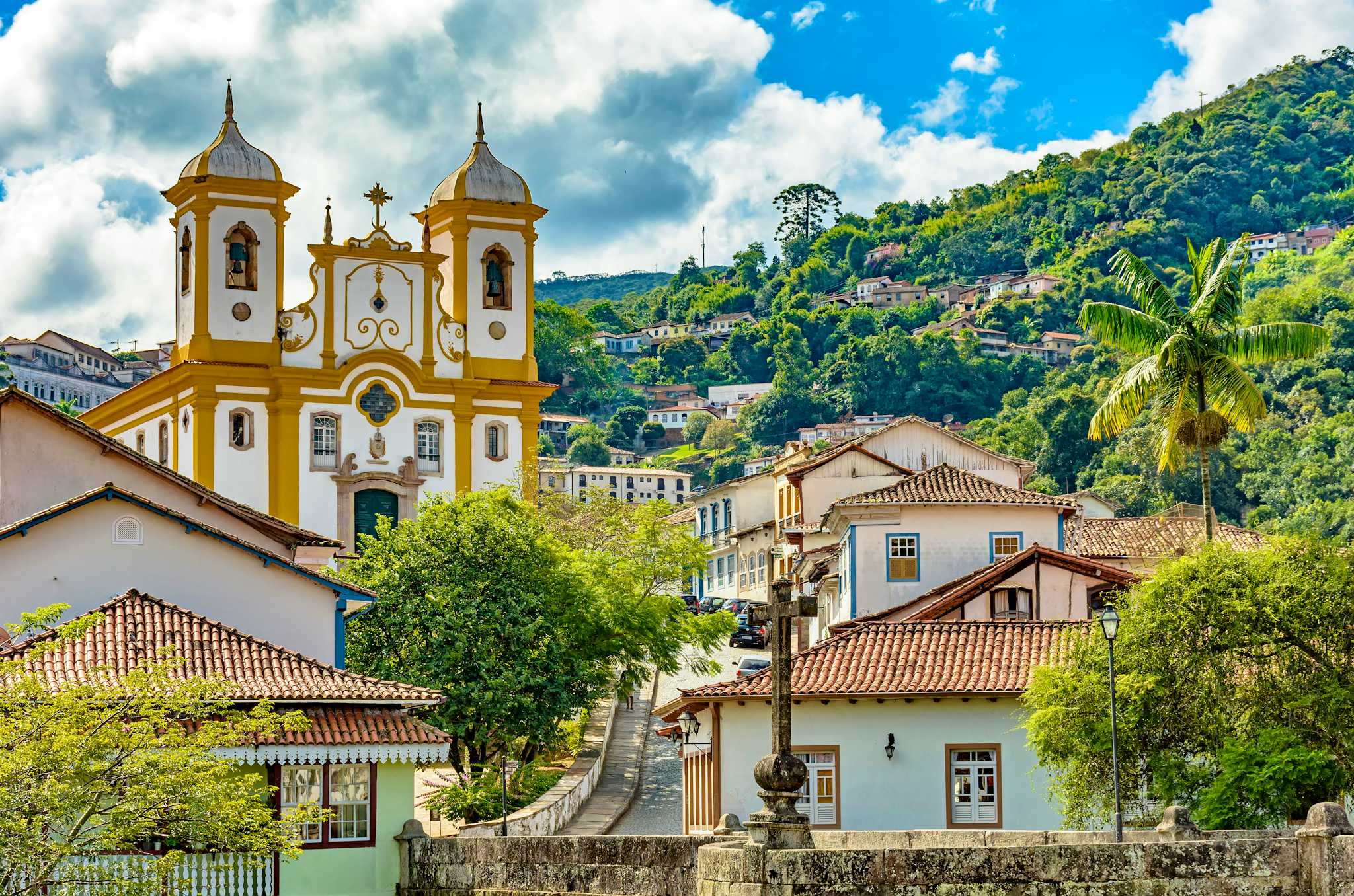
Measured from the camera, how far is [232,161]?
7325 cm

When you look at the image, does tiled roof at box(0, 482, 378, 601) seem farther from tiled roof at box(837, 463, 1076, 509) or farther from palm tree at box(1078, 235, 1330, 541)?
tiled roof at box(837, 463, 1076, 509)

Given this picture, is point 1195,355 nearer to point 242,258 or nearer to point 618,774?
point 618,774

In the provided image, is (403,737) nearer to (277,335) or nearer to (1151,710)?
(1151,710)

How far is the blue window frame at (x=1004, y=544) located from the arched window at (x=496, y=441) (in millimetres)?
28181

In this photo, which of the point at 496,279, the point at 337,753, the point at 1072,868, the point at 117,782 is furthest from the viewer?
the point at 496,279

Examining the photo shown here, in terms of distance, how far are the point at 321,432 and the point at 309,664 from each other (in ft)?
139

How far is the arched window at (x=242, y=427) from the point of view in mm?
71312

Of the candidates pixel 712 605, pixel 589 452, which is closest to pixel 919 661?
pixel 712 605

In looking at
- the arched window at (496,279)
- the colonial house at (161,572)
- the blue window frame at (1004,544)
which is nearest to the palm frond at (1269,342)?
the blue window frame at (1004,544)

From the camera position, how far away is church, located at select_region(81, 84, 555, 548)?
7119 centimetres

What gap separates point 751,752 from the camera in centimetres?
3681

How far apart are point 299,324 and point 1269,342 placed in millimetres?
37949

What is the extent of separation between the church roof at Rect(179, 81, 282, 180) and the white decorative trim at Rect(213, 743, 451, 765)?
153ft

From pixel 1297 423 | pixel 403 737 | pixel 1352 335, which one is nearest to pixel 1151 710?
pixel 403 737
